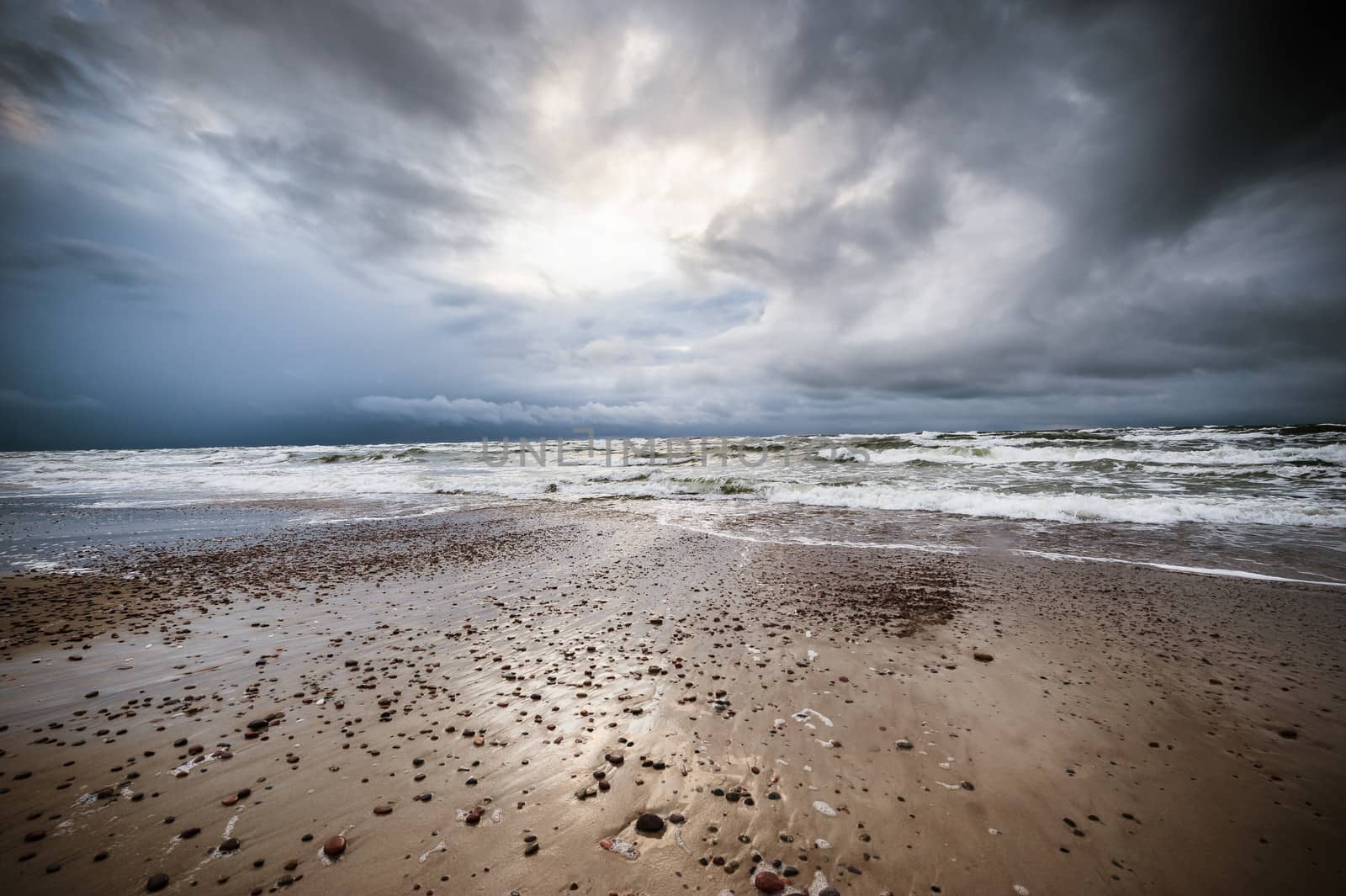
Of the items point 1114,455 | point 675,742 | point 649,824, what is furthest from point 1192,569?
point 1114,455

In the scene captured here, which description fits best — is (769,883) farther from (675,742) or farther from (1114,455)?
(1114,455)

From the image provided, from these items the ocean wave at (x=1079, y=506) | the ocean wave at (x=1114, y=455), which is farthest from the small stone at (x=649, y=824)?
→ the ocean wave at (x=1114, y=455)

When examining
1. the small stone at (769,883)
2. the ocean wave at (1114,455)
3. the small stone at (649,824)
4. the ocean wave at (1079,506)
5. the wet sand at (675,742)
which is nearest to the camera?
the small stone at (769,883)

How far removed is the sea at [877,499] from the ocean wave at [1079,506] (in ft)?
0.29

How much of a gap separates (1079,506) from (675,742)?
62.8 feet

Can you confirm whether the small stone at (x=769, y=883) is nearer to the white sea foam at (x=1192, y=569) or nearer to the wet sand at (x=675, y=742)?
the wet sand at (x=675, y=742)

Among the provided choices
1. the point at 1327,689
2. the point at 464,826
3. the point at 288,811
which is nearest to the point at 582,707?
the point at 464,826

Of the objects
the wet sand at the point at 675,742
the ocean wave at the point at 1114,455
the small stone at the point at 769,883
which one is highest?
the ocean wave at the point at 1114,455

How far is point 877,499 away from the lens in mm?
20297

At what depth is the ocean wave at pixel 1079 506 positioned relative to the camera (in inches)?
613

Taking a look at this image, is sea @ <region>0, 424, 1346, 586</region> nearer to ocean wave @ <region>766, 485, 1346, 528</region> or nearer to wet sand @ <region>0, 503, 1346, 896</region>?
ocean wave @ <region>766, 485, 1346, 528</region>

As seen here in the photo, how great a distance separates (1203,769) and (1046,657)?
2124 mm

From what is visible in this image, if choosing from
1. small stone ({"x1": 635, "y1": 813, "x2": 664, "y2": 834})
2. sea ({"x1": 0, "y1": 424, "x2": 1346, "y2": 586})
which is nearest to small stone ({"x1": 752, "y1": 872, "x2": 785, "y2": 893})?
small stone ({"x1": 635, "y1": 813, "x2": 664, "y2": 834})

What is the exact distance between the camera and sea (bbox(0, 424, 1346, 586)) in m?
Answer: 12.6
